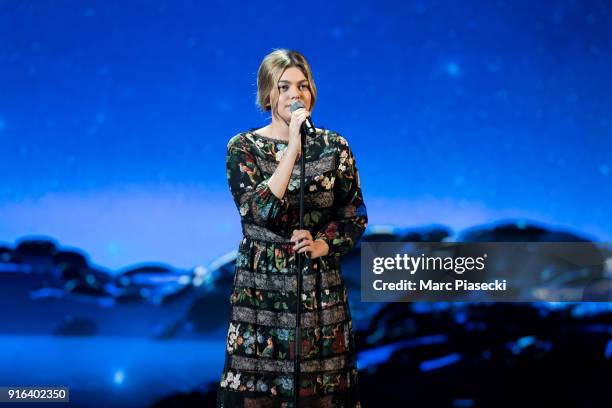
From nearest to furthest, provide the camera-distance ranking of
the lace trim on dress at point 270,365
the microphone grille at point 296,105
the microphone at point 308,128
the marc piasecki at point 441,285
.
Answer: the microphone at point 308,128 → the microphone grille at point 296,105 → the lace trim on dress at point 270,365 → the marc piasecki at point 441,285

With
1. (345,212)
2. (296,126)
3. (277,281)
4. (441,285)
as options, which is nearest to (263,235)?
(277,281)

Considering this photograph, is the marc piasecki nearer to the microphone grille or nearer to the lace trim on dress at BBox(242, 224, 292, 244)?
the lace trim on dress at BBox(242, 224, 292, 244)

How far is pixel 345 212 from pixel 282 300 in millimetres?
298

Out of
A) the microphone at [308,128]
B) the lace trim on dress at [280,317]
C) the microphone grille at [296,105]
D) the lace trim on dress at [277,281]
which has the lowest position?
the lace trim on dress at [280,317]

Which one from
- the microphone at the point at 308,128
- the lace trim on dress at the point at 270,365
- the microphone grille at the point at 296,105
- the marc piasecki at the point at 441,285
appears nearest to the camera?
the microphone at the point at 308,128

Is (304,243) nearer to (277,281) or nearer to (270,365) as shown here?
(277,281)

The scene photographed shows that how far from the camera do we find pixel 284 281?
2.02 metres

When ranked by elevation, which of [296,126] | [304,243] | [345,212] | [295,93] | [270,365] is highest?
[295,93]

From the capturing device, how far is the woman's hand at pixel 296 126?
1.83m

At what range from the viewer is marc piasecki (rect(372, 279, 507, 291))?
12.1ft

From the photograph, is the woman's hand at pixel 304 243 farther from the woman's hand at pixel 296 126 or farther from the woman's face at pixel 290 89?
the woman's face at pixel 290 89

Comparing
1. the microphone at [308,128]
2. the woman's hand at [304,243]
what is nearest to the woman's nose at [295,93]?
the microphone at [308,128]

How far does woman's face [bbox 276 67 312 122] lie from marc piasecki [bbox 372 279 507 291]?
5.79 feet

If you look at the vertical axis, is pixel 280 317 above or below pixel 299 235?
below
